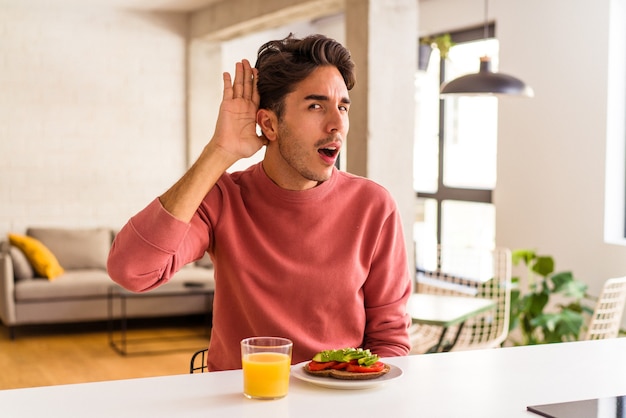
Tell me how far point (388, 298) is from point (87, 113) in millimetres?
5749

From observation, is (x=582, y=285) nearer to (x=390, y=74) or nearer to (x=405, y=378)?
(x=390, y=74)

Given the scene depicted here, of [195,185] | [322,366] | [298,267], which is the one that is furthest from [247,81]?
[322,366]

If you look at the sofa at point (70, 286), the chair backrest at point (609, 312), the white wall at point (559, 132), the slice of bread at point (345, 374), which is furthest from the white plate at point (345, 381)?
the sofa at point (70, 286)

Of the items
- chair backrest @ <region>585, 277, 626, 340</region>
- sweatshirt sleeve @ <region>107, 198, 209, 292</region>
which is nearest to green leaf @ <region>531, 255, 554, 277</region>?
chair backrest @ <region>585, 277, 626, 340</region>

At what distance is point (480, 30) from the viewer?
20.0 ft

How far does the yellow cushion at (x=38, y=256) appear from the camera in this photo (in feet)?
20.3

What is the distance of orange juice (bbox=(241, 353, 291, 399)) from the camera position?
125cm

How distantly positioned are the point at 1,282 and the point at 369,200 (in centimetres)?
476

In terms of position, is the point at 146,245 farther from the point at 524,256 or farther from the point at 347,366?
the point at 524,256

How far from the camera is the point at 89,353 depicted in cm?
563

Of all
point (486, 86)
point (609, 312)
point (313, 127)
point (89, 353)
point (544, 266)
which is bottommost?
point (89, 353)

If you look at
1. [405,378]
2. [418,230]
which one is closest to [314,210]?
[405,378]

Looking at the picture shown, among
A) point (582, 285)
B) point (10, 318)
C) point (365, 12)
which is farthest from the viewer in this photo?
point (10, 318)

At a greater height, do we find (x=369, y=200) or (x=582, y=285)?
(x=369, y=200)
